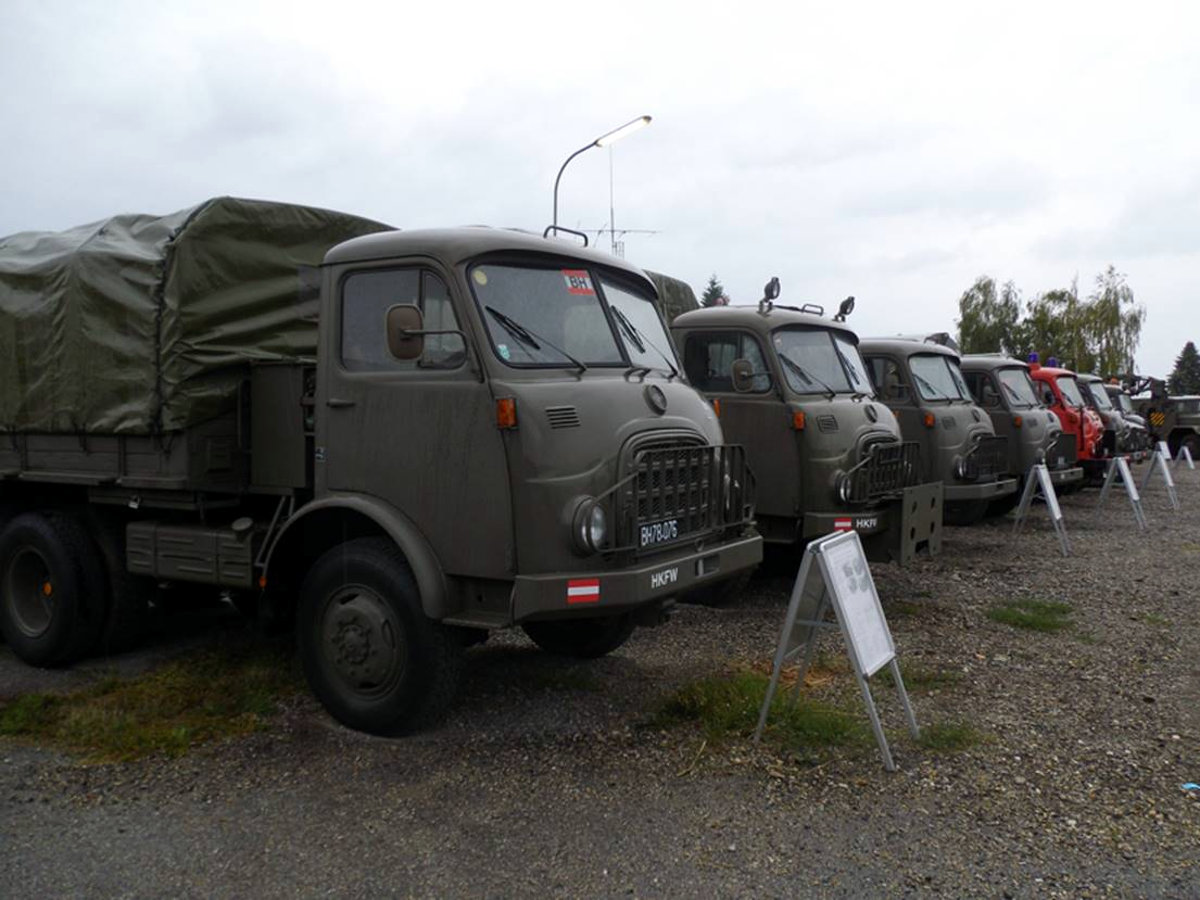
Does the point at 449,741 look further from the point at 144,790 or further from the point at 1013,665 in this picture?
the point at 1013,665

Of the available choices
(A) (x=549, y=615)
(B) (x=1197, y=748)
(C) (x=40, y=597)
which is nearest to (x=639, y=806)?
(A) (x=549, y=615)

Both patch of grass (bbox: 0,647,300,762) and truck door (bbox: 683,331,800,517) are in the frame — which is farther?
truck door (bbox: 683,331,800,517)

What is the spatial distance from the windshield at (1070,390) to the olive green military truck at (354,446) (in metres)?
11.9

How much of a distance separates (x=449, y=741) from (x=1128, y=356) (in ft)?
169

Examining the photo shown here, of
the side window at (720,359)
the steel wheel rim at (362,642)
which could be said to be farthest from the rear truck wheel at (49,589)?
the side window at (720,359)

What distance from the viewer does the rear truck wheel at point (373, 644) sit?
16.1 feet

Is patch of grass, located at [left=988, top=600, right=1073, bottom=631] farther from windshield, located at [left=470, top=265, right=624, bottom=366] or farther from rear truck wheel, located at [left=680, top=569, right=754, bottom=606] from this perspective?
windshield, located at [left=470, top=265, right=624, bottom=366]

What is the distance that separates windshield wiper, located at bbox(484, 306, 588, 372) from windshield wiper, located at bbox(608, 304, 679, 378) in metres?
0.48

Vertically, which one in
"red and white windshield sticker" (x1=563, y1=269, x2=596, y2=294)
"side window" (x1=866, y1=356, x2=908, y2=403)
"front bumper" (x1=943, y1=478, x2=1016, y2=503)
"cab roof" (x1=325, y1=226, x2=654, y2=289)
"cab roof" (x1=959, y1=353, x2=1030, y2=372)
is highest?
"cab roof" (x1=325, y1=226, x2=654, y2=289)

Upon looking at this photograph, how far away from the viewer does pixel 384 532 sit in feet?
17.0

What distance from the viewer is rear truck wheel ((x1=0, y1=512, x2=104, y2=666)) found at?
21.0 feet

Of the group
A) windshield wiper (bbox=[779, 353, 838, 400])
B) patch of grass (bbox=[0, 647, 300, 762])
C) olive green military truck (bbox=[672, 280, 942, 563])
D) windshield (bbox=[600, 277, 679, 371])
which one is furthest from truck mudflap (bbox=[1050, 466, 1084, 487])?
patch of grass (bbox=[0, 647, 300, 762])

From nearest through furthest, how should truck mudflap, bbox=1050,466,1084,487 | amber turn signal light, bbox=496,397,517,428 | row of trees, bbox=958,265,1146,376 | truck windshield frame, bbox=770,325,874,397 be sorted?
1. amber turn signal light, bbox=496,397,517,428
2. truck windshield frame, bbox=770,325,874,397
3. truck mudflap, bbox=1050,466,1084,487
4. row of trees, bbox=958,265,1146,376

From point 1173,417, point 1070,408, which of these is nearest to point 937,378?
point 1070,408
